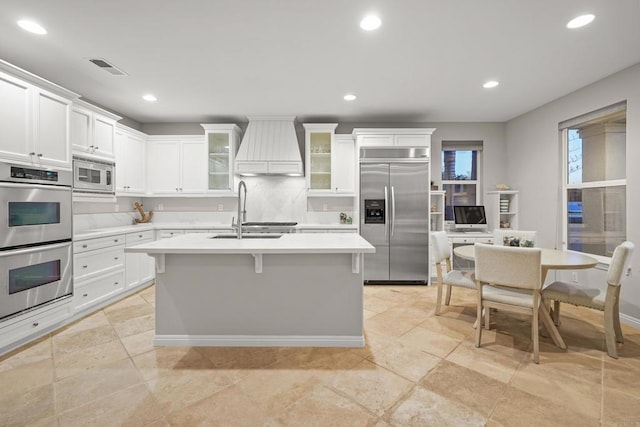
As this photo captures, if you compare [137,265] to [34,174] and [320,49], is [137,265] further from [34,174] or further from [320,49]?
[320,49]

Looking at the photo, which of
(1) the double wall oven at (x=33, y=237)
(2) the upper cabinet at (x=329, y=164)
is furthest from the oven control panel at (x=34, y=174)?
(2) the upper cabinet at (x=329, y=164)

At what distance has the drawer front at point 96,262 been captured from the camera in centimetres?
313

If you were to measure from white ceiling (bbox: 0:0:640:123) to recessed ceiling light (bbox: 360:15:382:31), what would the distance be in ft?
0.18

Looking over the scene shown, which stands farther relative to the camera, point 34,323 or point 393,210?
point 393,210

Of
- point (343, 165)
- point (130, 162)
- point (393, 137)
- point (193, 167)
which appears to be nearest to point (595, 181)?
point (393, 137)

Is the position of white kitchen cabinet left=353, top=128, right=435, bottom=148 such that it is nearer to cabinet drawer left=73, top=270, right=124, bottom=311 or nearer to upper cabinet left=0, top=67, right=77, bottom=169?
upper cabinet left=0, top=67, right=77, bottom=169

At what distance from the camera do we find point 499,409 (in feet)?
5.75

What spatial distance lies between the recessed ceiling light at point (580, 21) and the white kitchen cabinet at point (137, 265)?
5.12 meters

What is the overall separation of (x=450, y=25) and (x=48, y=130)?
12.2ft

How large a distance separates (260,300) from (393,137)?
126 inches

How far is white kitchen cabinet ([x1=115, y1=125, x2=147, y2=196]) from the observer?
13.7ft

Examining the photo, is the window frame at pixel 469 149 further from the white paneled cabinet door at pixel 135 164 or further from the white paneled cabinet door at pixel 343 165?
the white paneled cabinet door at pixel 135 164

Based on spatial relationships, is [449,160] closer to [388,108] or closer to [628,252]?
[388,108]

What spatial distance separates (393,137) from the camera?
4496mm
